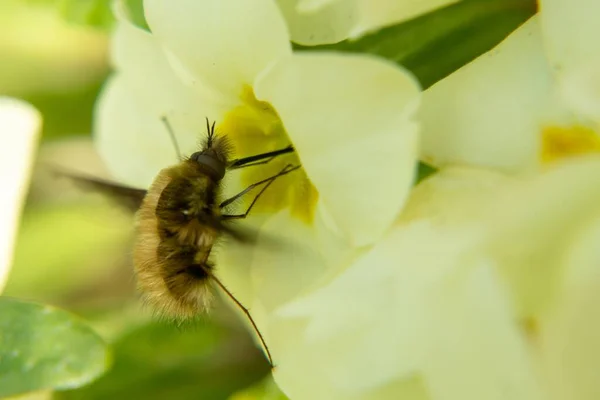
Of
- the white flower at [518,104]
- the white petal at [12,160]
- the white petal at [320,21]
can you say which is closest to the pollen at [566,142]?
the white flower at [518,104]

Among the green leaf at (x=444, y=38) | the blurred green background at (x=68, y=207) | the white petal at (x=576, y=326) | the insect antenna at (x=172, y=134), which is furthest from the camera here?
the blurred green background at (x=68, y=207)

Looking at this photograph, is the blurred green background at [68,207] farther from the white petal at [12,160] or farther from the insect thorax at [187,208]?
the insect thorax at [187,208]

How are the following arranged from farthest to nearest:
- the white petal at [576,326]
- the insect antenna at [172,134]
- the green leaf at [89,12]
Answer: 1. the green leaf at [89,12]
2. the insect antenna at [172,134]
3. the white petal at [576,326]

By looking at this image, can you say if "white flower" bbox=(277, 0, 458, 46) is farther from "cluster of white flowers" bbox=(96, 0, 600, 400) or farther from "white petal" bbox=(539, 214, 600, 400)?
"white petal" bbox=(539, 214, 600, 400)

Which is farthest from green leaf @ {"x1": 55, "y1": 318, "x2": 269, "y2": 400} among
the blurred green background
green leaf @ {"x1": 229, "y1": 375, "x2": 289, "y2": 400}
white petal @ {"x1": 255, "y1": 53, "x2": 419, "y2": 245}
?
white petal @ {"x1": 255, "y1": 53, "x2": 419, "y2": 245}

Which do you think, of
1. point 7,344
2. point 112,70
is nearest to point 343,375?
point 7,344

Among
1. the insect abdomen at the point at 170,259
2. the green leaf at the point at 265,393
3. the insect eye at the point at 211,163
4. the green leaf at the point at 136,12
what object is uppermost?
the green leaf at the point at 136,12

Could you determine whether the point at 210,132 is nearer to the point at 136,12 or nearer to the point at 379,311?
the point at 136,12

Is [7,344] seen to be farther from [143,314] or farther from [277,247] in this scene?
[143,314]
